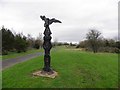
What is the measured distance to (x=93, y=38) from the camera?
164 feet

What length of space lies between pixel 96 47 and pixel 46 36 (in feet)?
129

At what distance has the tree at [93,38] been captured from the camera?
4812cm

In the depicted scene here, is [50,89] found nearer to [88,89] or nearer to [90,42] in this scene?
[88,89]

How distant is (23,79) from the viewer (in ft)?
32.8

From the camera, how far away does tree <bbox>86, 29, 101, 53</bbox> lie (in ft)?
158

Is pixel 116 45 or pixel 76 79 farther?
pixel 116 45

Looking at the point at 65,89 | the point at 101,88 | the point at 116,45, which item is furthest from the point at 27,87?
the point at 116,45

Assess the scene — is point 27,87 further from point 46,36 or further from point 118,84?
point 118,84

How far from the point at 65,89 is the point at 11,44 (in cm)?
2622

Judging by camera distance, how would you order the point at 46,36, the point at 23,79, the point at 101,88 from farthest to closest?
the point at 46,36 → the point at 23,79 → the point at 101,88

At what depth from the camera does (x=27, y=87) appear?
28.6 feet

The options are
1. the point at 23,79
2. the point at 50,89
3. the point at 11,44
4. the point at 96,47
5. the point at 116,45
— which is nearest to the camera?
the point at 50,89

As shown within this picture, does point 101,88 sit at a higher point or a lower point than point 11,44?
lower

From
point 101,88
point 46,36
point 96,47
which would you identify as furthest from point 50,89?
point 96,47
